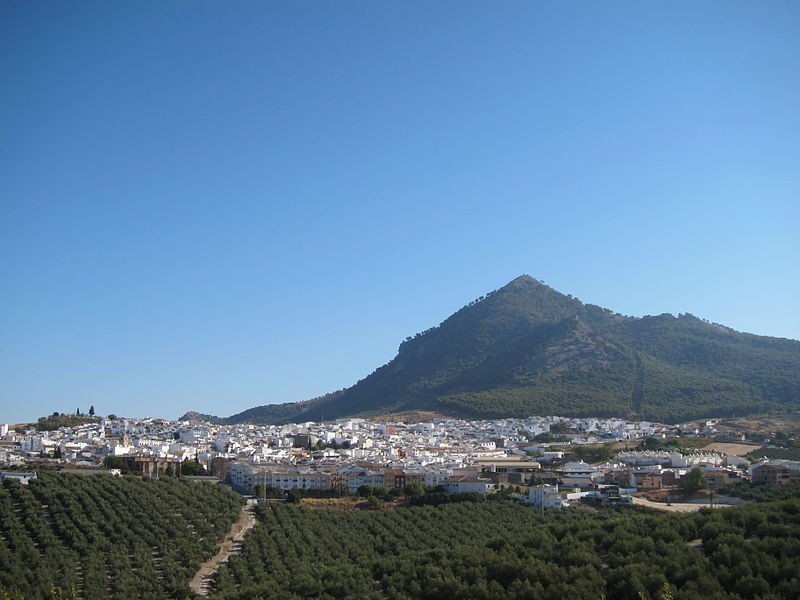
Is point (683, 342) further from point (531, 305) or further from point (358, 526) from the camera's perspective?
point (358, 526)

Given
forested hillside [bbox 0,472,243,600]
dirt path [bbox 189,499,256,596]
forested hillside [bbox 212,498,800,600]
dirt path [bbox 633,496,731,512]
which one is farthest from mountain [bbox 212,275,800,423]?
forested hillside [bbox 212,498,800,600]

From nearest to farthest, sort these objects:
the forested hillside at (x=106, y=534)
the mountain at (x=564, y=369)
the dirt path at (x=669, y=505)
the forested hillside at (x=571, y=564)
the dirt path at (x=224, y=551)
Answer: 1. the forested hillside at (x=571, y=564)
2. the forested hillside at (x=106, y=534)
3. the dirt path at (x=224, y=551)
4. the dirt path at (x=669, y=505)
5. the mountain at (x=564, y=369)

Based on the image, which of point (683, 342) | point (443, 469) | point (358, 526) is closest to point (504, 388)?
point (683, 342)

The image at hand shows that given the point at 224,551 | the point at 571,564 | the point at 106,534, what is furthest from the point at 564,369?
the point at 571,564

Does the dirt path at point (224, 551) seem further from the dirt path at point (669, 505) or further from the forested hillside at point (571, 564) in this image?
the dirt path at point (669, 505)

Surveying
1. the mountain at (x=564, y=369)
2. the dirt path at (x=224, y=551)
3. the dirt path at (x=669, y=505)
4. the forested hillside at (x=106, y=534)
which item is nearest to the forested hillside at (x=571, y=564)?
the dirt path at (x=224, y=551)

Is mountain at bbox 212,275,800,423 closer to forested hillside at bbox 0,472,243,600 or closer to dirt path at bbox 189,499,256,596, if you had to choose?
dirt path at bbox 189,499,256,596
